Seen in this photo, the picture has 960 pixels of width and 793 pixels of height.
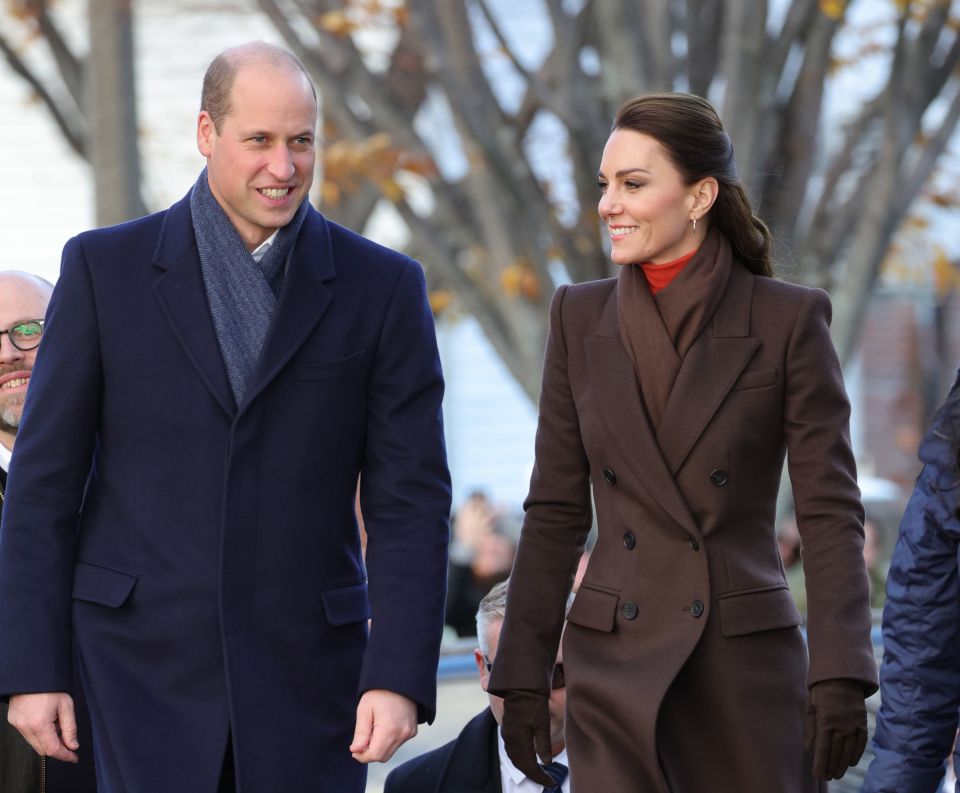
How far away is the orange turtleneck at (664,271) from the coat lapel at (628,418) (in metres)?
0.10

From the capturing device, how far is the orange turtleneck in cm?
391

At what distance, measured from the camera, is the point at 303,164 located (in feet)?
12.3

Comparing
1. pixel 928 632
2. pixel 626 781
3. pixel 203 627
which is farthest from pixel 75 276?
pixel 928 632

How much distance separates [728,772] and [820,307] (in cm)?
97

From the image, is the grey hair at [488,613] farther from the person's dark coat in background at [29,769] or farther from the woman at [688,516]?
the person's dark coat in background at [29,769]

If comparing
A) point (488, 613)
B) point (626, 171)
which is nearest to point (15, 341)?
point (488, 613)

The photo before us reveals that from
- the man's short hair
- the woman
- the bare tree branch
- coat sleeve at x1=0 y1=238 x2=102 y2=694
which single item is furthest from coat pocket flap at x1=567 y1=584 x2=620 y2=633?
the bare tree branch

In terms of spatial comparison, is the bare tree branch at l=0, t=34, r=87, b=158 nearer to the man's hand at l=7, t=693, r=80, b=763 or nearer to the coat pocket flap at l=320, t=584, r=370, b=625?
the coat pocket flap at l=320, t=584, r=370, b=625

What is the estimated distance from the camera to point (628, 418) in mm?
3803

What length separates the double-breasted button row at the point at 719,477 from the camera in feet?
12.3

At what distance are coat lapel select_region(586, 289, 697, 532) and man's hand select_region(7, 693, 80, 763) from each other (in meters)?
1.23

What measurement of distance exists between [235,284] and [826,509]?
4.21ft

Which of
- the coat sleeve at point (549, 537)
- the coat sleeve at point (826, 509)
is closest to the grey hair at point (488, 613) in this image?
the coat sleeve at point (549, 537)

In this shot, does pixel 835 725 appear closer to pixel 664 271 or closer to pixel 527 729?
pixel 527 729
